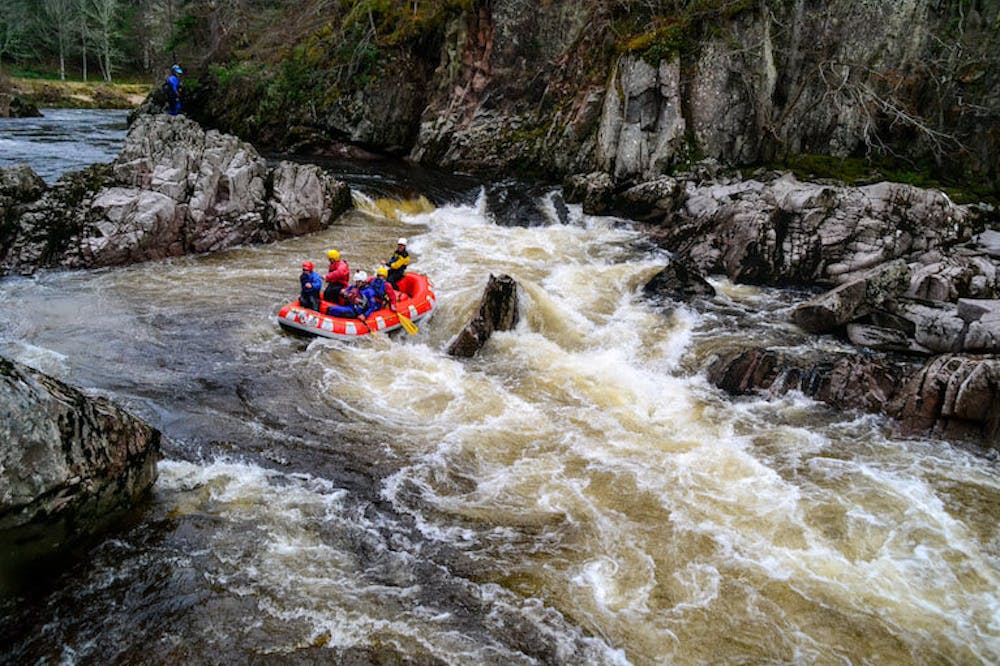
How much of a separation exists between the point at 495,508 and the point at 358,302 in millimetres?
5247

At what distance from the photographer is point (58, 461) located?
17.6 ft

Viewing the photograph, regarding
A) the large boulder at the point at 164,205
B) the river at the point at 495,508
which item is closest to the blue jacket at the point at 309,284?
the river at the point at 495,508

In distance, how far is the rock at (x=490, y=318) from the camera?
34.7ft

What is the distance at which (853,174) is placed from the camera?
17000 millimetres

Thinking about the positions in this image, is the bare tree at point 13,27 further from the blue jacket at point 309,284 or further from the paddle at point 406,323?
the paddle at point 406,323

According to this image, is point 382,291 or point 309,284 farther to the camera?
point 382,291

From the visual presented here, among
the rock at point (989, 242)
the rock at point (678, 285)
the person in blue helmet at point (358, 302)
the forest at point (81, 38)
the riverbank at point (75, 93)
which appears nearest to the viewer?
the person in blue helmet at point (358, 302)

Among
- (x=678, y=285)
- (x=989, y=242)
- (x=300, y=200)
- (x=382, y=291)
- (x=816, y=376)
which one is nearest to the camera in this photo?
(x=816, y=376)

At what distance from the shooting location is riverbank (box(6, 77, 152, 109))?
36281 mm

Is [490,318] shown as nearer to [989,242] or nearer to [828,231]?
[828,231]

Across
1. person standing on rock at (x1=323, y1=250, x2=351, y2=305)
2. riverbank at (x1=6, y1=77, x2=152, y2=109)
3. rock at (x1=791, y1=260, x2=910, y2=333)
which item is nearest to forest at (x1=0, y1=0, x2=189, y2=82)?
riverbank at (x1=6, y1=77, x2=152, y2=109)

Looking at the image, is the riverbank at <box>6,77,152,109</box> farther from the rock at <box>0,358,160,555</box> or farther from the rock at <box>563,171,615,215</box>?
the rock at <box>0,358,160,555</box>

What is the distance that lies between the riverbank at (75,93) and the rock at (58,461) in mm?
38344

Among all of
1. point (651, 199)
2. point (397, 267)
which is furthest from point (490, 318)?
point (651, 199)
